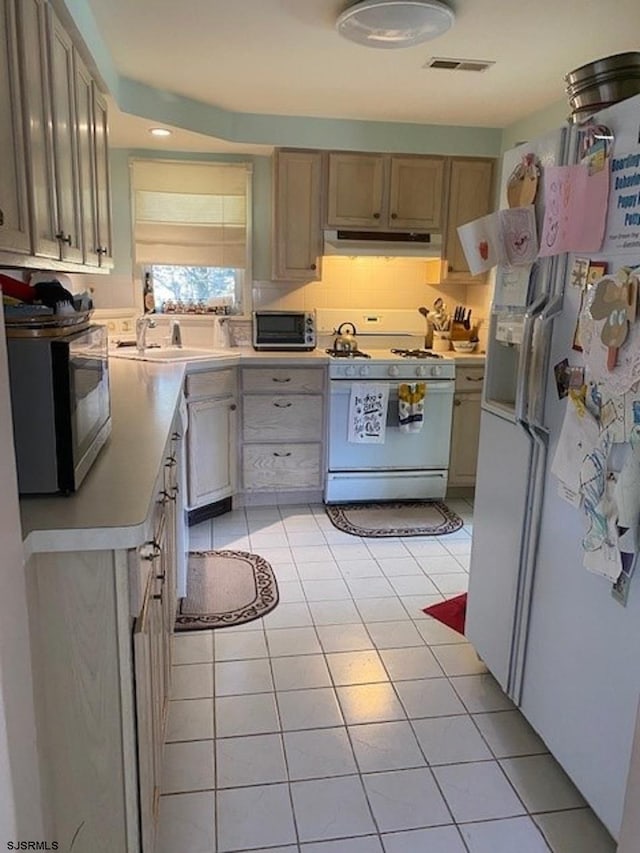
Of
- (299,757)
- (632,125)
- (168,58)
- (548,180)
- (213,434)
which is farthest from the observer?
(213,434)

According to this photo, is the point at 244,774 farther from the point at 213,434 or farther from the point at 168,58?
the point at 168,58

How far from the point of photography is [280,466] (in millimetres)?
3896

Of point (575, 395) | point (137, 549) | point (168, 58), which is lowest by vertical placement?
point (137, 549)

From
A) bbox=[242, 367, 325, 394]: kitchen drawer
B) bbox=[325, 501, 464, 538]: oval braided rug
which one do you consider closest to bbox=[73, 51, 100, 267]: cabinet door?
bbox=[242, 367, 325, 394]: kitchen drawer

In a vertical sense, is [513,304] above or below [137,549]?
above

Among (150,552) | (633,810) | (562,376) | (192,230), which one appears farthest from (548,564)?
(192,230)

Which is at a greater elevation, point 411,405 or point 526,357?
point 526,357

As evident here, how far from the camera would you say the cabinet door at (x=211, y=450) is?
3518mm

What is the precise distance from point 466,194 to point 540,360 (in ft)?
8.50

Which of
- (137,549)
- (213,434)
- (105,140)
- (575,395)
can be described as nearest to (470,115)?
(105,140)

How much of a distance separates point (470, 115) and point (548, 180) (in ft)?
7.43

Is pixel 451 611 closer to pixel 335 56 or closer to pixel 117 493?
pixel 117 493

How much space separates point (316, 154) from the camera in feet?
12.6

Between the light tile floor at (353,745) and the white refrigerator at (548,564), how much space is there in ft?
0.48
